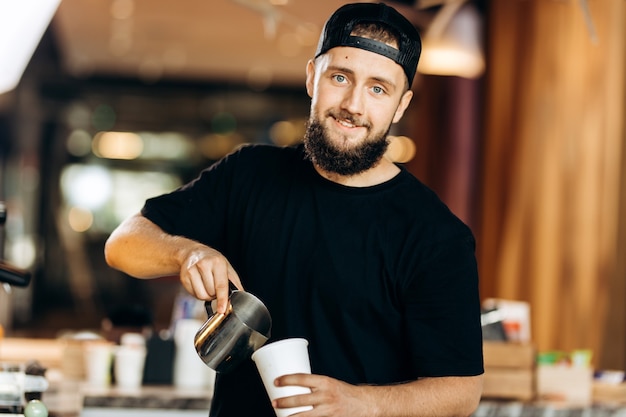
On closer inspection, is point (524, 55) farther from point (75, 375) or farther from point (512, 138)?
point (75, 375)

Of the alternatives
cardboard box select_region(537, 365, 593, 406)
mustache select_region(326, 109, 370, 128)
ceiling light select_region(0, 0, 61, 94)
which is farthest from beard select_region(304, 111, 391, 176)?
cardboard box select_region(537, 365, 593, 406)

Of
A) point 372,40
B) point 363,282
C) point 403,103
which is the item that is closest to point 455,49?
point 403,103

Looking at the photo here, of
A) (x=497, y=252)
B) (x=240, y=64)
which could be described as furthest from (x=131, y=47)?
(x=497, y=252)

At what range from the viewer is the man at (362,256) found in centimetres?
185

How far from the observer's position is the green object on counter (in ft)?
5.98

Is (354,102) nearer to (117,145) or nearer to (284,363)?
(284,363)

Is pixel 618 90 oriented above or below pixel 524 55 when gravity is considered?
below

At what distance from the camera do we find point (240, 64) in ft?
33.8

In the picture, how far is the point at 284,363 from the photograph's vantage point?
65.9 inches

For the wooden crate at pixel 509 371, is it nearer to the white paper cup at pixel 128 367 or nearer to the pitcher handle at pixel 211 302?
the white paper cup at pixel 128 367

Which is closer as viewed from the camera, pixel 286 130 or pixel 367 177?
pixel 367 177

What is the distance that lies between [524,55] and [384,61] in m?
3.59

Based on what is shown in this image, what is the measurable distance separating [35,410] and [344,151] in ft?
2.44

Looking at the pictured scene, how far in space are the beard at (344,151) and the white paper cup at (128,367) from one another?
4.61ft
